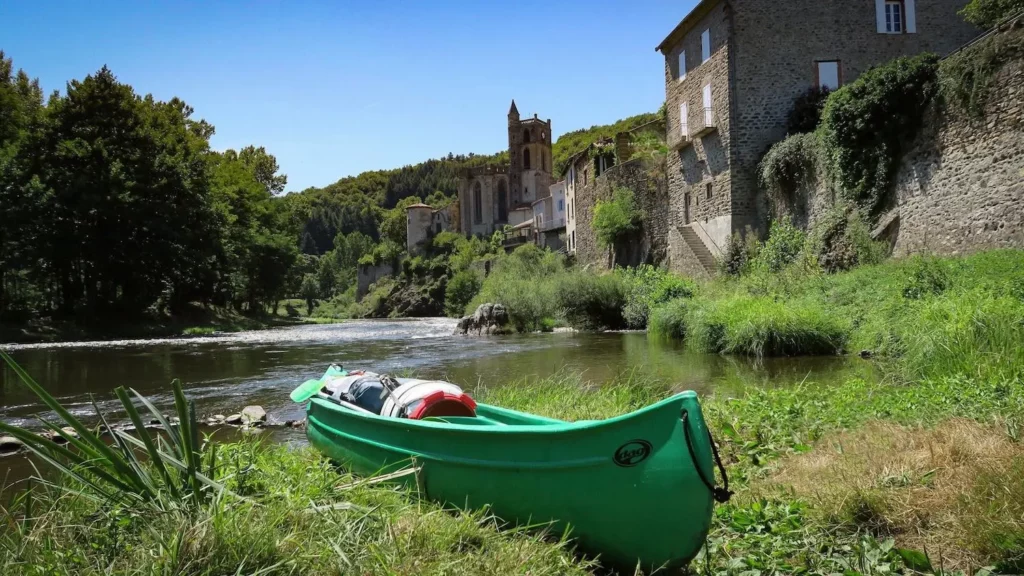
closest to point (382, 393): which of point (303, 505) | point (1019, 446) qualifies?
point (303, 505)

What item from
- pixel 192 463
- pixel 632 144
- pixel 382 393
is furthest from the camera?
pixel 632 144

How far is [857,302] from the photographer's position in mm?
13156

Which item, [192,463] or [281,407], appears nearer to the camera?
[192,463]

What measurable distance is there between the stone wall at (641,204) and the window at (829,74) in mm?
8043

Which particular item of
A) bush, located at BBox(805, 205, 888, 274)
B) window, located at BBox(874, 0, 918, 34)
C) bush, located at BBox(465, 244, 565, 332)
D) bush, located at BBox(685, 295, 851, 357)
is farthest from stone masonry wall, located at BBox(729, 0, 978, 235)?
bush, located at BBox(685, 295, 851, 357)

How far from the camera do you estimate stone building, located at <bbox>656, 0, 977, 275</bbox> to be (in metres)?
22.6

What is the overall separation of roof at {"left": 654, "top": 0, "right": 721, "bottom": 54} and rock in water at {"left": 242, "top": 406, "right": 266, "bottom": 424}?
20.9 meters

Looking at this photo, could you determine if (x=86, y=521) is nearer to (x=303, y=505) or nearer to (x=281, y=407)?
(x=303, y=505)

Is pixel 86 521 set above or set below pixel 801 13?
below

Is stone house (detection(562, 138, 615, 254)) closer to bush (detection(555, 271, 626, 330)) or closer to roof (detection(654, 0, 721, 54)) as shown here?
roof (detection(654, 0, 721, 54))

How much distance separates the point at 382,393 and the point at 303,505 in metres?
2.00

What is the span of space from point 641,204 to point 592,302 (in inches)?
363

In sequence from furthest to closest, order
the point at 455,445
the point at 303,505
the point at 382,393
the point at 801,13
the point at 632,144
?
→ the point at 632,144 < the point at 801,13 < the point at 382,393 < the point at 455,445 < the point at 303,505

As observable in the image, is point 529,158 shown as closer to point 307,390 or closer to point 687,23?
point 687,23
